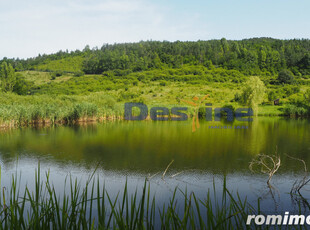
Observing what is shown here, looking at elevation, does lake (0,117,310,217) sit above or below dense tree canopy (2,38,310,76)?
below

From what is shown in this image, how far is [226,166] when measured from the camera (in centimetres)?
1148

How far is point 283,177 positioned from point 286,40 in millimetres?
105798

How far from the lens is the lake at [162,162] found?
8719 millimetres

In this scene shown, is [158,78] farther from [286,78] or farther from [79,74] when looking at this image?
[286,78]

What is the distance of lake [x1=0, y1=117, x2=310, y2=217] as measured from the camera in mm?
8719

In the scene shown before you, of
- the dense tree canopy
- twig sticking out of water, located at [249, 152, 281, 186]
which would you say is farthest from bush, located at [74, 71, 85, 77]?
twig sticking out of water, located at [249, 152, 281, 186]

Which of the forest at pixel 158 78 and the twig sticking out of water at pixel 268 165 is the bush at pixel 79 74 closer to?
the forest at pixel 158 78

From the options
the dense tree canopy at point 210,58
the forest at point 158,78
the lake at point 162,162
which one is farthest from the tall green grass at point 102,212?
the dense tree canopy at point 210,58

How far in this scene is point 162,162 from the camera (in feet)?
40.7

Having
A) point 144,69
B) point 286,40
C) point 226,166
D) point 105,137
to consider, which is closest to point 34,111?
point 105,137

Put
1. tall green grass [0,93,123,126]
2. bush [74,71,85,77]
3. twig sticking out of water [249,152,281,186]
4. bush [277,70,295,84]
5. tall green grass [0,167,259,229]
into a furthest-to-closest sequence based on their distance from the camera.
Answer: bush [74,71,85,77], bush [277,70,295,84], tall green grass [0,93,123,126], twig sticking out of water [249,152,281,186], tall green grass [0,167,259,229]

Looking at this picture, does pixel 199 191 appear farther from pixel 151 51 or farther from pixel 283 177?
pixel 151 51
